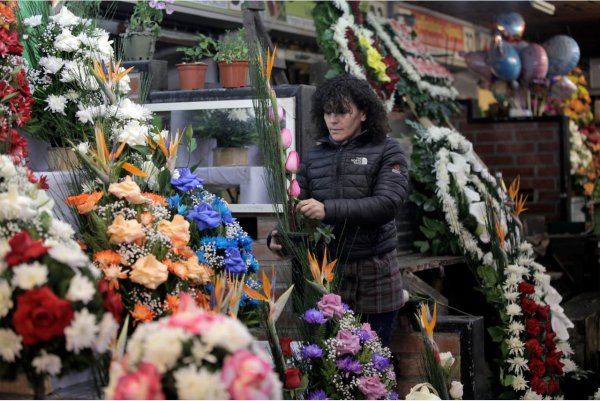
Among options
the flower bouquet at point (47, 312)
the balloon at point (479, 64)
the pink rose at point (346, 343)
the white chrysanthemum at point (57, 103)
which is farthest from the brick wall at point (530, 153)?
the flower bouquet at point (47, 312)

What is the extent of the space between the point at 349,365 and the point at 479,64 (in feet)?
20.9

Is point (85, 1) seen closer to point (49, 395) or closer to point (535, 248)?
point (49, 395)

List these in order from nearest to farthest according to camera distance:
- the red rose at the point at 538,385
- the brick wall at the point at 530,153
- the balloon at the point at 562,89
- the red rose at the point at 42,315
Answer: the red rose at the point at 42,315, the red rose at the point at 538,385, the brick wall at the point at 530,153, the balloon at the point at 562,89

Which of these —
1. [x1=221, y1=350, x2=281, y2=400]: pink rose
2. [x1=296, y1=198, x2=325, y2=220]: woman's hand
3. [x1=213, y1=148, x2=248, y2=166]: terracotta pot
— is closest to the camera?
[x1=221, y1=350, x2=281, y2=400]: pink rose

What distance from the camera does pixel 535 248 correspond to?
6812 millimetres

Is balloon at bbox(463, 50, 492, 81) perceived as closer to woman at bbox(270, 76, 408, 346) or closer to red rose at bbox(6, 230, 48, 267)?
woman at bbox(270, 76, 408, 346)

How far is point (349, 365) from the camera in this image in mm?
2969

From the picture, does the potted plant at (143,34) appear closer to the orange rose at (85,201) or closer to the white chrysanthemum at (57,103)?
the white chrysanthemum at (57,103)

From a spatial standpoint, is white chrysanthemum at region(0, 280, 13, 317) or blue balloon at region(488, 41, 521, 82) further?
blue balloon at region(488, 41, 521, 82)

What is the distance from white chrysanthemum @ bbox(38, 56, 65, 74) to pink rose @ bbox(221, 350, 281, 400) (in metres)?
2.21

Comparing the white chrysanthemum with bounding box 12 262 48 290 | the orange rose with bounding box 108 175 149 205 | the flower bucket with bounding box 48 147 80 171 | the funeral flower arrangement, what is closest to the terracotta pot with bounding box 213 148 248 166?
the flower bucket with bounding box 48 147 80 171

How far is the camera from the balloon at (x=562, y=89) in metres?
9.71

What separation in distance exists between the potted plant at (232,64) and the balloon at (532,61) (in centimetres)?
482

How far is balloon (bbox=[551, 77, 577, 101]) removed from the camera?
9.71 meters
